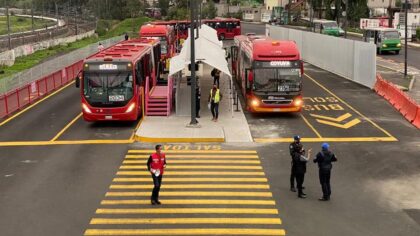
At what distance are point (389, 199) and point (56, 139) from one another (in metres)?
14.1

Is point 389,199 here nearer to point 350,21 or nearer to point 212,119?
point 212,119

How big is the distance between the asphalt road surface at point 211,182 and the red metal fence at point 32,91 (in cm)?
227

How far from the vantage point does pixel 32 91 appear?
109 feet

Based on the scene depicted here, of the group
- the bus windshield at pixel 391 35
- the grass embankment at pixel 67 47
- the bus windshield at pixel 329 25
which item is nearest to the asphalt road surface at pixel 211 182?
the grass embankment at pixel 67 47

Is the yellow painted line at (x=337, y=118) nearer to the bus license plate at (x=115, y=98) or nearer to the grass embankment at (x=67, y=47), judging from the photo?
the bus license plate at (x=115, y=98)

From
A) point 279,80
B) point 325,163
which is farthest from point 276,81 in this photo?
point 325,163

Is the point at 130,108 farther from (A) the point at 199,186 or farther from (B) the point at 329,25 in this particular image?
(B) the point at 329,25

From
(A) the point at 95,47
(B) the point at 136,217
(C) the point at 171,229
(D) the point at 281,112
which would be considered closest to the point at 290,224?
(C) the point at 171,229

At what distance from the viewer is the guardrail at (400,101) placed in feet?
84.2

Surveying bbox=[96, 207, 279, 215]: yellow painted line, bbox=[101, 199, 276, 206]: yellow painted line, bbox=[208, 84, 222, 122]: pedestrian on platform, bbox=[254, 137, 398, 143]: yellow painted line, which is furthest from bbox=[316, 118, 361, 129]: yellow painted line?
bbox=[96, 207, 279, 215]: yellow painted line

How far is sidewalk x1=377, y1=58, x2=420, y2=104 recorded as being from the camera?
3434 cm

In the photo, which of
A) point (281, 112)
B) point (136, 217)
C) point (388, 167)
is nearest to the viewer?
point (136, 217)

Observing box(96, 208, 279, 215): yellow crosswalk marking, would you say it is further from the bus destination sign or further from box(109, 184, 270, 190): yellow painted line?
the bus destination sign

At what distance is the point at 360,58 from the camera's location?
123ft
